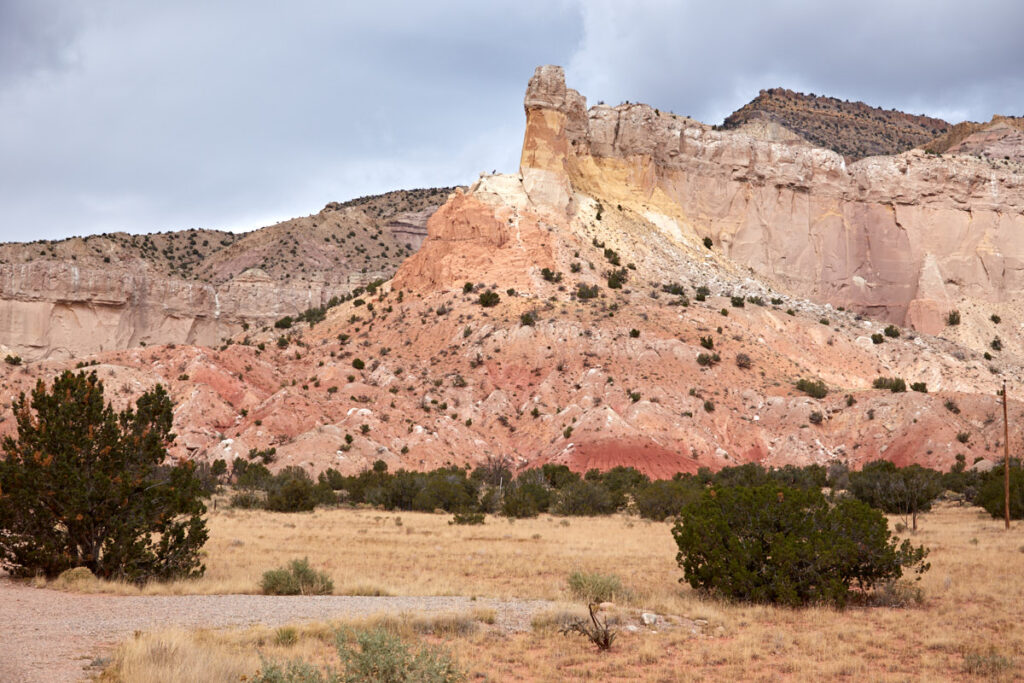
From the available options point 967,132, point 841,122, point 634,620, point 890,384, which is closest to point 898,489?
point 634,620

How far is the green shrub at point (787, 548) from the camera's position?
1376 cm

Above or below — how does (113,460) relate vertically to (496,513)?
above

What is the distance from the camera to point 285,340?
5881 cm

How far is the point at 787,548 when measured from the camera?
13.7 metres

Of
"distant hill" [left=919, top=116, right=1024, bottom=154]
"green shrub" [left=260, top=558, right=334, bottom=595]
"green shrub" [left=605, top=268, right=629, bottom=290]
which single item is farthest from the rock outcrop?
"distant hill" [left=919, top=116, right=1024, bottom=154]

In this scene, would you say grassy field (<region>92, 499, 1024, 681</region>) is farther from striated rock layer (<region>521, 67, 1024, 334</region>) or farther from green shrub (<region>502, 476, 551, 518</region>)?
striated rock layer (<region>521, 67, 1024, 334</region>)

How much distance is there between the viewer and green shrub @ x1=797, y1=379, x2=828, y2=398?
49250 millimetres

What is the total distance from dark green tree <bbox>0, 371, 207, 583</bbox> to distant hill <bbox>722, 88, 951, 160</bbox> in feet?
350

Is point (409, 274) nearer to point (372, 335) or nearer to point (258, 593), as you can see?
point (372, 335)

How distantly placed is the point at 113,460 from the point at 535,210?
49.5 metres

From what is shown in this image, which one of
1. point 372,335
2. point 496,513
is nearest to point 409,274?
point 372,335

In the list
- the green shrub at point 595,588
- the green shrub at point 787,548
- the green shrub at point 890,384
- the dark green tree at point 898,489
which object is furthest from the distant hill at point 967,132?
the green shrub at point 595,588

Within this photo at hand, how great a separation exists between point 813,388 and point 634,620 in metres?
40.3

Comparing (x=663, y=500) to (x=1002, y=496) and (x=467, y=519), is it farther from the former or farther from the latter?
(x=1002, y=496)
